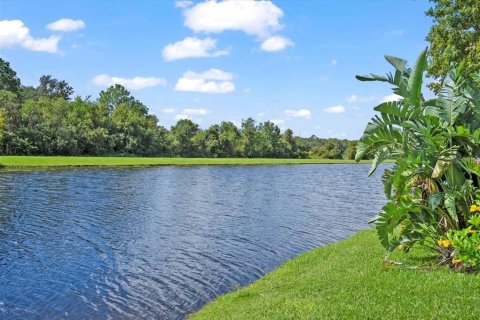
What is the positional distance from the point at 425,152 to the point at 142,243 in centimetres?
1221

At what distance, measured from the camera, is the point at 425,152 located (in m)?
9.42

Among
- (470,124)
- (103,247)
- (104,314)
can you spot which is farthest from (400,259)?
(103,247)

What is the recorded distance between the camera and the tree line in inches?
3063

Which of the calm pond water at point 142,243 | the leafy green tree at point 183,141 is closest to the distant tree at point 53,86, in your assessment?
the leafy green tree at point 183,141

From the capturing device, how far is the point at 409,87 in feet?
32.0

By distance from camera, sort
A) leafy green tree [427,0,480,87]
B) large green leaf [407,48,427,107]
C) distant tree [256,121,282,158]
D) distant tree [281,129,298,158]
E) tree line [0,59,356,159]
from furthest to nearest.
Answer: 1. distant tree [281,129,298,158]
2. distant tree [256,121,282,158]
3. tree line [0,59,356,159]
4. leafy green tree [427,0,480,87]
5. large green leaf [407,48,427,107]

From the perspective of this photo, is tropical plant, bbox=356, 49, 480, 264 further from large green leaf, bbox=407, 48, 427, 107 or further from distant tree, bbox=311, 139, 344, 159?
distant tree, bbox=311, 139, 344, 159

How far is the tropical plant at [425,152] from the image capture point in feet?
29.8

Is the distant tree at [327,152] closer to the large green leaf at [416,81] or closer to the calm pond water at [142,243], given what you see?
the calm pond water at [142,243]

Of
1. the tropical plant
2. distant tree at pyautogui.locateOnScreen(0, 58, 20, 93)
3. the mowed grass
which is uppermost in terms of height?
distant tree at pyautogui.locateOnScreen(0, 58, 20, 93)

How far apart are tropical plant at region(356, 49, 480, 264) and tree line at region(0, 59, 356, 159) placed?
2585 inches

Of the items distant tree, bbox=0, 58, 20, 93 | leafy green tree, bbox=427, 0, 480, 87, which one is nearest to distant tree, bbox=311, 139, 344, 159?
distant tree, bbox=0, 58, 20, 93

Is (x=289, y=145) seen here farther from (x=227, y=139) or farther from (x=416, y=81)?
(x=416, y=81)

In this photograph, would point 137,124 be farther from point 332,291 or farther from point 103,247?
point 332,291
